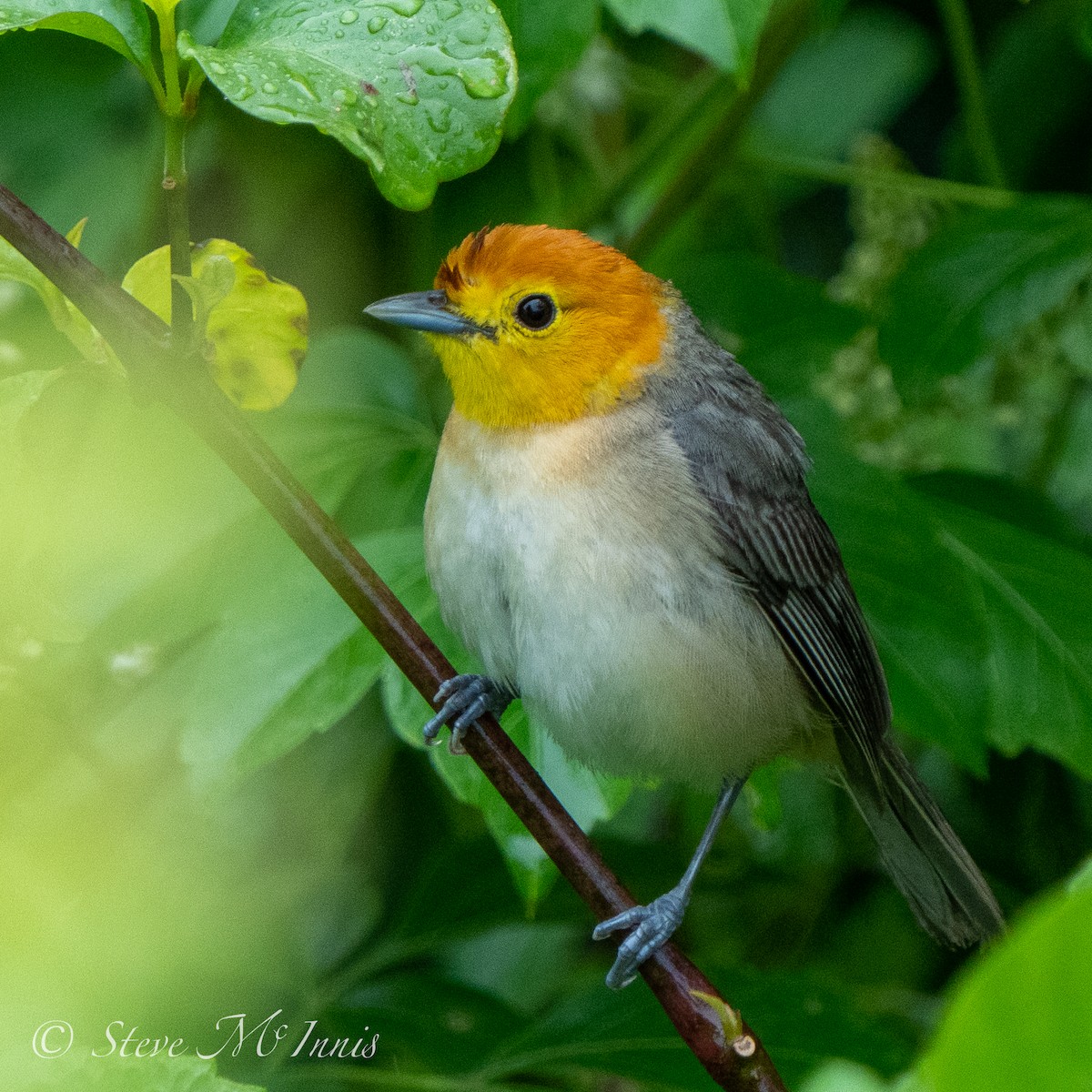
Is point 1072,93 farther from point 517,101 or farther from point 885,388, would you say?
point 517,101

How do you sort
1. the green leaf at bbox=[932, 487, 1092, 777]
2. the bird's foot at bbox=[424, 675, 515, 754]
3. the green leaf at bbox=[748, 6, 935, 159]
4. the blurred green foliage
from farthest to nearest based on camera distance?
1. the green leaf at bbox=[748, 6, 935, 159]
2. the green leaf at bbox=[932, 487, 1092, 777]
3. the bird's foot at bbox=[424, 675, 515, 754]
4. the blurred green foliage

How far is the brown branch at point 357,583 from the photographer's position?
133 cm

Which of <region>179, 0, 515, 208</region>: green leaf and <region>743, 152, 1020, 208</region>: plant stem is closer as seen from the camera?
<region>179, 0, 515, 208</region>: green leaf

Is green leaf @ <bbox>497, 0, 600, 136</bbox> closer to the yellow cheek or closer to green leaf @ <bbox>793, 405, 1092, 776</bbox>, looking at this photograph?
the yellow cheek

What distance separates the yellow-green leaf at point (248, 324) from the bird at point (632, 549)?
627 mm

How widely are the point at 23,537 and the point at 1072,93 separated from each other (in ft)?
9.85

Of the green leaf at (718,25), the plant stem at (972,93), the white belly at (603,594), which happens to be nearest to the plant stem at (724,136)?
the plant stem at (972,93)

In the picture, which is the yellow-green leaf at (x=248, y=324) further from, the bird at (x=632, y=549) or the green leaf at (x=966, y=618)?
the green leaf at (x=966, y=618)

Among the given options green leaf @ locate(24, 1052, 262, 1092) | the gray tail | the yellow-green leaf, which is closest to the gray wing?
the gray tail

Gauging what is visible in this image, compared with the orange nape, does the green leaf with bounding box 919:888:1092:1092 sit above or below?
above

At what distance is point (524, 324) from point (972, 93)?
1.45 meters

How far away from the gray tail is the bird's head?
3.01 ft

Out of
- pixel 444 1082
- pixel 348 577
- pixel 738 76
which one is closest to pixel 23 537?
pixel 348 577

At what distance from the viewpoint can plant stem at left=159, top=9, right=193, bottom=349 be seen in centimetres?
134
